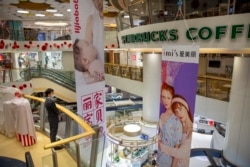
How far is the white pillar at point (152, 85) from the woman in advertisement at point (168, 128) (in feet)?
21.0

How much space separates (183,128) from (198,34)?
341 centimetres

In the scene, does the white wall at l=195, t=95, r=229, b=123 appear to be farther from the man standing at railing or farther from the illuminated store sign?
the man standing at railing

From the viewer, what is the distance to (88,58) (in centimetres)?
409

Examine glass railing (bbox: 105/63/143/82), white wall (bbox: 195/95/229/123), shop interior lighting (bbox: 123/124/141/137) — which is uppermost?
glass railing (bbox: 105/63/143/82)

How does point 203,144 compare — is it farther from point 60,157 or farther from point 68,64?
point 68,64

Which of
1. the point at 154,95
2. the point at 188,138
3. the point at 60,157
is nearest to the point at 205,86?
the point at 154,95

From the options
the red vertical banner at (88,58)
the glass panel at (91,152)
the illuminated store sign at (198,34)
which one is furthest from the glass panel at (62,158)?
the illuminated store sign at (198,34)

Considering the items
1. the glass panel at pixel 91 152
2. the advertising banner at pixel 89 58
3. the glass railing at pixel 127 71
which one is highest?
the advertising banner at pixel 89 58

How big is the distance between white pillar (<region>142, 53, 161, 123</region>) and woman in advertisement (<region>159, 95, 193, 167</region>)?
21.9 feet

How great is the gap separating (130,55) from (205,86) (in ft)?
35.2

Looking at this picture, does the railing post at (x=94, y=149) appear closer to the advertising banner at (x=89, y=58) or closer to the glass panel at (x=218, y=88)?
the advertising banner at (x=89, y=58)

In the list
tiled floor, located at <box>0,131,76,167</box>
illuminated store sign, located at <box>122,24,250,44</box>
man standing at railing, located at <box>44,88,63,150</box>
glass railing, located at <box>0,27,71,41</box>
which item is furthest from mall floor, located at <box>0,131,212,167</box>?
glass railing, located at <box>0,27,71,41</box>

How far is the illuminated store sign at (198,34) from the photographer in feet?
15.0

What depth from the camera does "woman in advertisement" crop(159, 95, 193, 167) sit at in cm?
282
